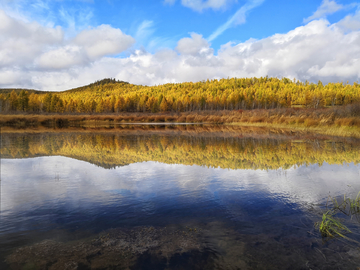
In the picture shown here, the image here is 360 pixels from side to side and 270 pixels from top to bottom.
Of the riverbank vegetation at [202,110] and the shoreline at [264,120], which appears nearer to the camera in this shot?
the shoreline at [264,120]

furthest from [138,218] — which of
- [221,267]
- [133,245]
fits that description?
[221,267]

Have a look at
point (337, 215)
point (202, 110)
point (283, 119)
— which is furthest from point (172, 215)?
point (202, 110)

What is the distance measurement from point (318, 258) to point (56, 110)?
92102 mm

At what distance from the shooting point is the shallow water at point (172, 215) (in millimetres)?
3365

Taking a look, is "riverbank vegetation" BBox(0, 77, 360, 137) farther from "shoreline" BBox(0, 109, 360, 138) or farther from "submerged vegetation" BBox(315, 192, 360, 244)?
"submerged vegetation" BBox(315, 192, 360, 244)

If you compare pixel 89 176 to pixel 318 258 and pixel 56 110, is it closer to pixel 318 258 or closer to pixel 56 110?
pixel 318 258

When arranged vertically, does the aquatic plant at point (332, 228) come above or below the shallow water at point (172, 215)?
above

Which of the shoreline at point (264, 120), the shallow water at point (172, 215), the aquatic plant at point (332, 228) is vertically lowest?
the shallow water at point (172, 215)

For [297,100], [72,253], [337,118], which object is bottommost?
[72,253]

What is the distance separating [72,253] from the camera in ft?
11.4

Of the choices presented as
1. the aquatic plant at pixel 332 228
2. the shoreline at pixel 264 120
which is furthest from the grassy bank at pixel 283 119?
the aquatic plant at pixel 332 228

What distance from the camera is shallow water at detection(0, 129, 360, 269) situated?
337 centimetres

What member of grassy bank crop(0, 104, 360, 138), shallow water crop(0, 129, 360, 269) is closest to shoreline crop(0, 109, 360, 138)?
grassy bank crop(0, 104, 360, 138)

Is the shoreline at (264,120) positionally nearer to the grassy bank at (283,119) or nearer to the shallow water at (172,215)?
the grassy bank at (283,119)
